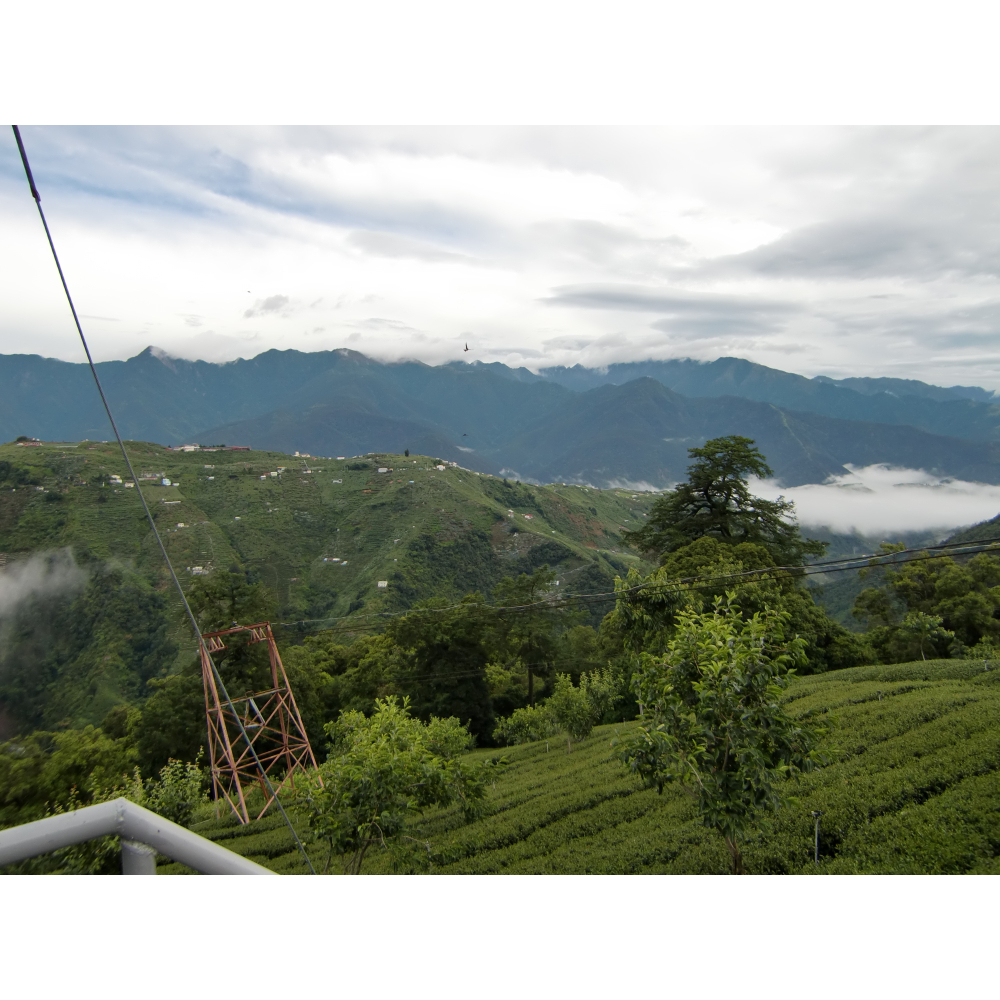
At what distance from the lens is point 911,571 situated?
39.4 metres

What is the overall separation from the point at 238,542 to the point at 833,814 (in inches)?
4046

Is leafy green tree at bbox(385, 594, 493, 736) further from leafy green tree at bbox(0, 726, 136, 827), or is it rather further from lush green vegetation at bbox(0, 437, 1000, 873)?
leafy green tree at bbox(0, 726, 136, 827)

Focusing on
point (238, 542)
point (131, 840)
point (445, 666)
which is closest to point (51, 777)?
point (131, 840)

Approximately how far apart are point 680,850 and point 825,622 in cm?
2554

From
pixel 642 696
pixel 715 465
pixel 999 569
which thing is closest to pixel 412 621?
pixel 715 465

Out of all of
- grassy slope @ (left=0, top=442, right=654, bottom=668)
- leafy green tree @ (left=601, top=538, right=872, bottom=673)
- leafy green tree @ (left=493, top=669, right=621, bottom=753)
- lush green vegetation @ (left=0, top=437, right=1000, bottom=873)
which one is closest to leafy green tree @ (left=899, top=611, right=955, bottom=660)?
lush green vegetation @ (left=0, top=437, right=1000, bottom=873)

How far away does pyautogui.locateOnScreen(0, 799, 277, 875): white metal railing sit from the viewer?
6.09 feet

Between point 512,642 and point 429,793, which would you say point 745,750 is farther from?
point 512,642

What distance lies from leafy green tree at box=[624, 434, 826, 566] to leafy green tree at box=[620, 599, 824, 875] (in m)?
32.4

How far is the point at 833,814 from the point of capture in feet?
38.1

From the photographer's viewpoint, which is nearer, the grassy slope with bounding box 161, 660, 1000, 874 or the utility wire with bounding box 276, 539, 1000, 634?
the utility wire with bounding box 276, 539, 1000, 634

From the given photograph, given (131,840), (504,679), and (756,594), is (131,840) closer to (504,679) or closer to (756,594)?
(756,594)

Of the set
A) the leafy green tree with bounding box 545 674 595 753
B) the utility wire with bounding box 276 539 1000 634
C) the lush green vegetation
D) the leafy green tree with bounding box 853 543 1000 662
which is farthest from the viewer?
the leafy green tree with bounding box 853 543 1000 662

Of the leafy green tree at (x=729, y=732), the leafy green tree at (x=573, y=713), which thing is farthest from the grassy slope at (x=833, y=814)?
the leafy green tree at (x=573, y=713)
